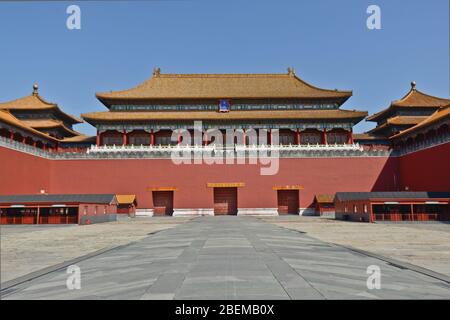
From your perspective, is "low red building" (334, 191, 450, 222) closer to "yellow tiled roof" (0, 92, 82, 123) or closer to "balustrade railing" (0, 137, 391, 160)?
"balustrade railing" (0, 137, 391, 160)

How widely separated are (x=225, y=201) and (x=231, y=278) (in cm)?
3125

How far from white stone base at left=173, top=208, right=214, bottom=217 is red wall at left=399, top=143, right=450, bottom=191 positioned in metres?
19.5

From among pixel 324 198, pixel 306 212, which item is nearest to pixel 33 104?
pixel 306 212

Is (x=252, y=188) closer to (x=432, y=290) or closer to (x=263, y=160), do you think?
(x=263, y=160)

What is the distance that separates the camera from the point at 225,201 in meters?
38.2

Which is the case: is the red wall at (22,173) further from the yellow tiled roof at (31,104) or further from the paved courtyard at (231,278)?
the paved courtyard at (231,278)

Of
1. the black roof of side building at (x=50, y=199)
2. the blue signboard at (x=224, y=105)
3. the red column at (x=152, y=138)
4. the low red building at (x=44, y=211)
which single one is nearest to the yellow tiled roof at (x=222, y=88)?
the blue signboard at (x=224, y=105)

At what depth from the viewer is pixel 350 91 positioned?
42.0 meters

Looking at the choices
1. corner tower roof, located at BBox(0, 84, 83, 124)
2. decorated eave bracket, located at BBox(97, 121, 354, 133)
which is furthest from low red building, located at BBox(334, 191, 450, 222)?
corner tower roof, located at BBox(0, 84, 83, 124)

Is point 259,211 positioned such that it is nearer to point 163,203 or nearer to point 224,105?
point 163,203

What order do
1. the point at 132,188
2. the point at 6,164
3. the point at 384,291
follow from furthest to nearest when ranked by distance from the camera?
the point at 132,188 → the point at 6,164 → the point at 384,291

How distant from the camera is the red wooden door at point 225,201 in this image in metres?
38.1

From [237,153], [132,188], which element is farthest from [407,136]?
[132,188]

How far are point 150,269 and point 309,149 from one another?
1266 inches
